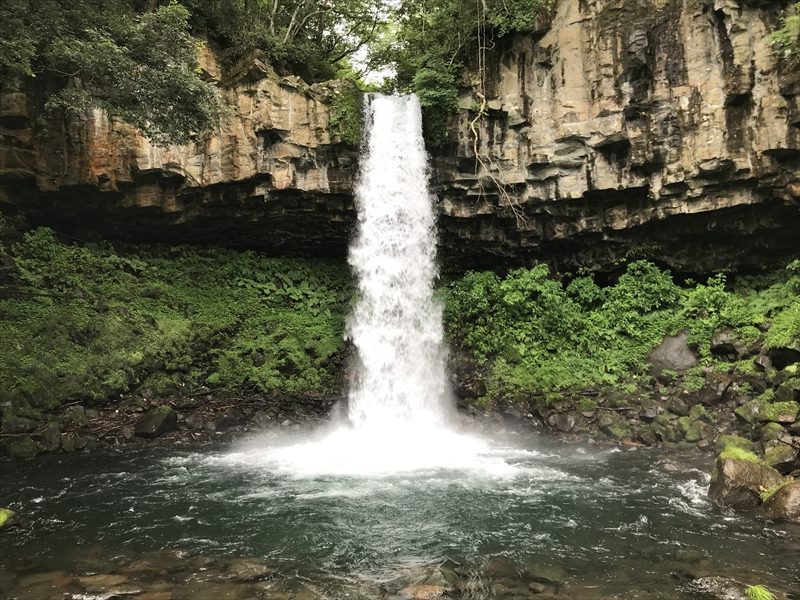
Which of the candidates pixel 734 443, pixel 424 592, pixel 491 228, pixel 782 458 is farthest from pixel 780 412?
pixel 491 228

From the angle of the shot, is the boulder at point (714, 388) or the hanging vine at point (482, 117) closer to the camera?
the boulder at point (714, 388)

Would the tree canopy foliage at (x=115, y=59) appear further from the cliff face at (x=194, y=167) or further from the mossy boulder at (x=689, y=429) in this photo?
the mossy boulder at (x=689, y=429)

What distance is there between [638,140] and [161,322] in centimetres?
1321

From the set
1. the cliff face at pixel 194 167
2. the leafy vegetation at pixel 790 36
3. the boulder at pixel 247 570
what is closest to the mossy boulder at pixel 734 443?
the leafy vegetation at pixel 790 36

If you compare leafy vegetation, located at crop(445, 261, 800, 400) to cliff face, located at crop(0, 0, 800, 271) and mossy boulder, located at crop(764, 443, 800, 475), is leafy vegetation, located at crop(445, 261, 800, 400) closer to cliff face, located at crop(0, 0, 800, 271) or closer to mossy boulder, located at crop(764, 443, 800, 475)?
cliff face, located at crop(0, 0, 800, 271)

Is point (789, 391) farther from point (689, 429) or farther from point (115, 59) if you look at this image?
point (115, 59)

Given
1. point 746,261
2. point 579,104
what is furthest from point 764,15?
point 746,261

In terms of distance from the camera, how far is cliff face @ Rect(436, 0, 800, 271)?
11984mm

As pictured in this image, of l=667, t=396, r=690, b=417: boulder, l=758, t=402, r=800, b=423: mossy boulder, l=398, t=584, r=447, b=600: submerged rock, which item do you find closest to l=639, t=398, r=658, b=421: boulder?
l=667, t=396, r=690, b=417: boulder

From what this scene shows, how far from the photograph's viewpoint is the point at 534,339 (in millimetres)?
14500

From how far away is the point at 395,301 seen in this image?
15.3 m

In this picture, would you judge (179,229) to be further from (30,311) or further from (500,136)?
(500,136)

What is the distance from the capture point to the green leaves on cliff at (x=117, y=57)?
9141 millimetres

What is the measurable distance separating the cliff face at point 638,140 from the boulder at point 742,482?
754cm
